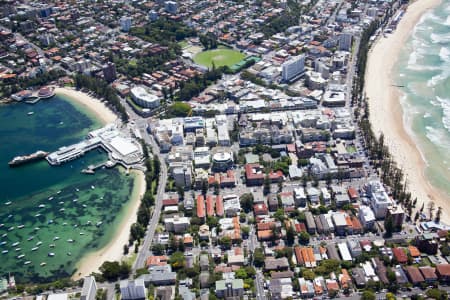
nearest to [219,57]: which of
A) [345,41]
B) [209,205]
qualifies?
[345,41]

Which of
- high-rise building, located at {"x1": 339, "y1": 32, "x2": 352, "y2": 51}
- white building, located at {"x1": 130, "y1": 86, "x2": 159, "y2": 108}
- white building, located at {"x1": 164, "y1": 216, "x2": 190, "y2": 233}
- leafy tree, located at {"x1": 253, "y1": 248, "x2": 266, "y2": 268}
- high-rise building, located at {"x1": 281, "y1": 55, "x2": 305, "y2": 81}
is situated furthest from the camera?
high-rise building, located at {"x1": 339, "y1": 32, "x2": 352, "y2": 51}

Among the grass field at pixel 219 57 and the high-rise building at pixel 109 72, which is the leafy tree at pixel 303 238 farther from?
the high-rise building at pixel 109 72

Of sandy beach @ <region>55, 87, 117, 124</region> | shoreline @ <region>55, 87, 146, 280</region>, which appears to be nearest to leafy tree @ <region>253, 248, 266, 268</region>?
shoreline @ <region>55, 87, 146, 280</region>

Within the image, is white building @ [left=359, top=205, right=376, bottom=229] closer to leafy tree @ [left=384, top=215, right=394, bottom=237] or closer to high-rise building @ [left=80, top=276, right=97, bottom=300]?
leafy tree @ [left=384, top=215, right=394, bottom=237]

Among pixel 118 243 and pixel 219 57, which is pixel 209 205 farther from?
pixel 219 57

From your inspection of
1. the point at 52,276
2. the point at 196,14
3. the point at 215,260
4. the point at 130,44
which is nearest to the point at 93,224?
the point at 52,276

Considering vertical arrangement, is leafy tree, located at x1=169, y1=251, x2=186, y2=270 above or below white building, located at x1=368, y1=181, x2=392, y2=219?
below

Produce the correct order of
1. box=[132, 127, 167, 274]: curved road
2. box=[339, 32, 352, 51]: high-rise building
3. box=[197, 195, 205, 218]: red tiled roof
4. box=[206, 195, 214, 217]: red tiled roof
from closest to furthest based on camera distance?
box=[132, 127, 167, 274]: curved road < box=[197, 195, 205, 218]: red tiled roof < box=[206, 195, 214, 217]: red tiled roof < box=[339, 32, 352, 51]: high-rise building

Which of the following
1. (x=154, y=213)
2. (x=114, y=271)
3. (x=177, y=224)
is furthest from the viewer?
(x=154, y=213)
